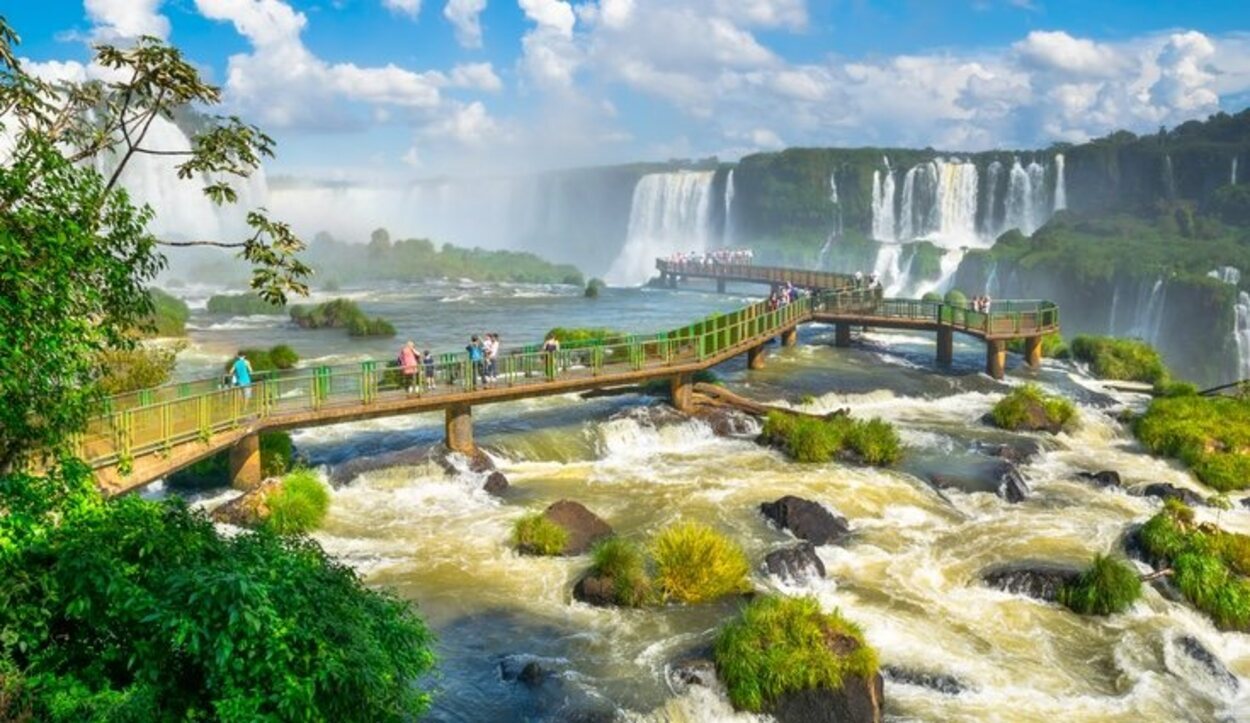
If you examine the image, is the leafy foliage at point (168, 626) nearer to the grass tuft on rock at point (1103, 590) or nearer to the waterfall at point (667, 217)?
the grass tuft on rock at point (1103, 590)

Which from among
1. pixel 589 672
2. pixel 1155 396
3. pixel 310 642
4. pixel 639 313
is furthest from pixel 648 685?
pixel 639 313

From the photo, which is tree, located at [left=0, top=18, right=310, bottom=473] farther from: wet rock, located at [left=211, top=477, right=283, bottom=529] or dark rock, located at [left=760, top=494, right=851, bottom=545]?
dark rock, located at [left=760, top=494, right=851, bottom=545]

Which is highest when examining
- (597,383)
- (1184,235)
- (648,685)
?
(1184,235)

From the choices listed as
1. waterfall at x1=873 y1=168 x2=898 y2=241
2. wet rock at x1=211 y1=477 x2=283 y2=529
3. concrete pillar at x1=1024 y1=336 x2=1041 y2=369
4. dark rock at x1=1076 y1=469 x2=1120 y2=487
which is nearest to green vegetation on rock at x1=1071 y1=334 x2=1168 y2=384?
concrete pillar at x1=1024 y1=336 x2=1041 y2=369

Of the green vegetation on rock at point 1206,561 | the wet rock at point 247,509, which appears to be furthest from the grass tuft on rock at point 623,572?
the green vegetation on rock at point 1206,561

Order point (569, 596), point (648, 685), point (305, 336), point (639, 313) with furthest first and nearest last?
point (639, 313) → point (305, 336) → point (569, 596) → point (648, 685)

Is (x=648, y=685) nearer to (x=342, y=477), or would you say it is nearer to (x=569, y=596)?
(x=569, y=596)
